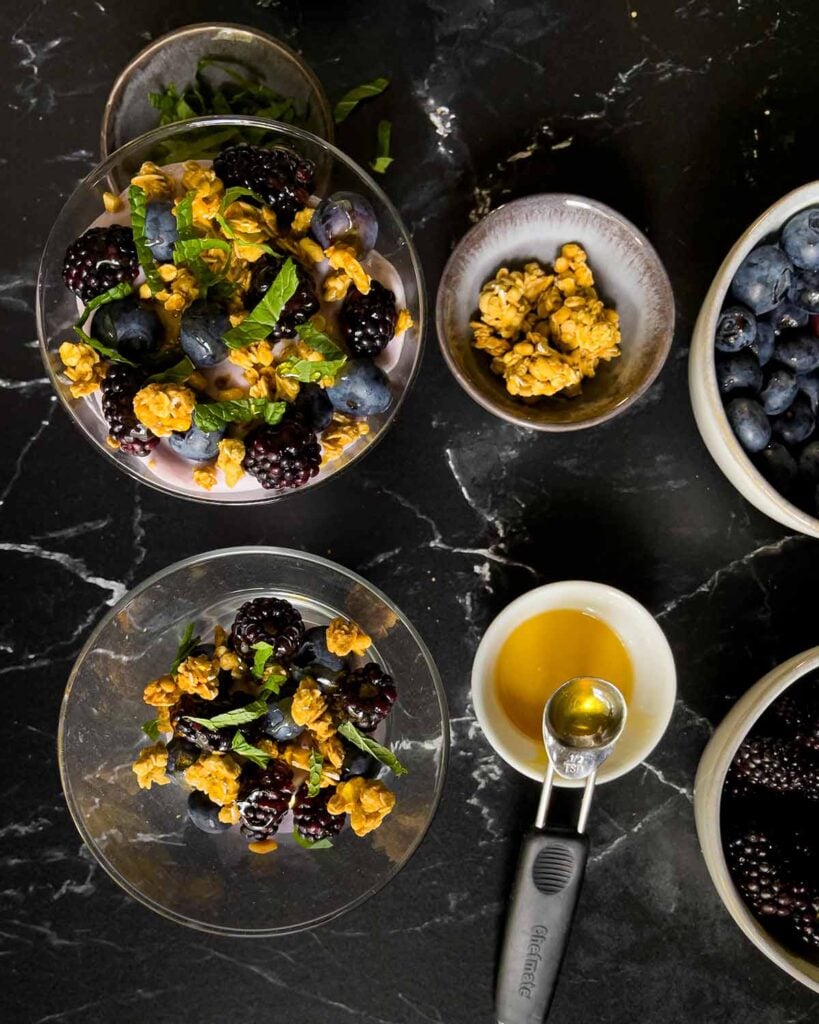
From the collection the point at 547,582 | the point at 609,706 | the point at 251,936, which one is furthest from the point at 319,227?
the point at 251,936

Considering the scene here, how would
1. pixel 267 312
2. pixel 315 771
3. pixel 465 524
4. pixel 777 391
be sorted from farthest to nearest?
1. pixel 465 524
2. pixel 777 391
3. pixel 315 771
4. pixel 267 312

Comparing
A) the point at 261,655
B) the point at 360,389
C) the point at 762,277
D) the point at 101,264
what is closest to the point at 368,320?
the point at 360,389

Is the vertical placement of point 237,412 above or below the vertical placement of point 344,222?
below

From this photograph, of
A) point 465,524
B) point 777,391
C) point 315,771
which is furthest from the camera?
point 465,524

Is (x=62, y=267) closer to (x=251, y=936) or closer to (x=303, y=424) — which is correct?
(x=303, y=424)

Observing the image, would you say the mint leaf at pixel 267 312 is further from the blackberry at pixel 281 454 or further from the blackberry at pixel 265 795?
the blackberry at pixel 265 795

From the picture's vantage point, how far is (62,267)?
105 cm

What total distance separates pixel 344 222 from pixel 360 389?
0.18 meters

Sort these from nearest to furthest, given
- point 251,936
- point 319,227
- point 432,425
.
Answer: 1. point 319,227
2. point 251,936
3. point 432,425

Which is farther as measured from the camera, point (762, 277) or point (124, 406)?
point (762, 277)

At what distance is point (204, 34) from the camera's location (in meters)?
1.16

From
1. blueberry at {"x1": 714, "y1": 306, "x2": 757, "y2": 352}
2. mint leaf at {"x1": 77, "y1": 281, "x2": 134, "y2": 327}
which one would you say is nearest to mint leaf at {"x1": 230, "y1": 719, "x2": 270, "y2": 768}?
mint leaf at {"x1": 77, "y1": 281, "x2": 134, "y2": 327}

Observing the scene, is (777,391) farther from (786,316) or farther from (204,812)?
(204,812)

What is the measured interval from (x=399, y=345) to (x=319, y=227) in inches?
6.3
